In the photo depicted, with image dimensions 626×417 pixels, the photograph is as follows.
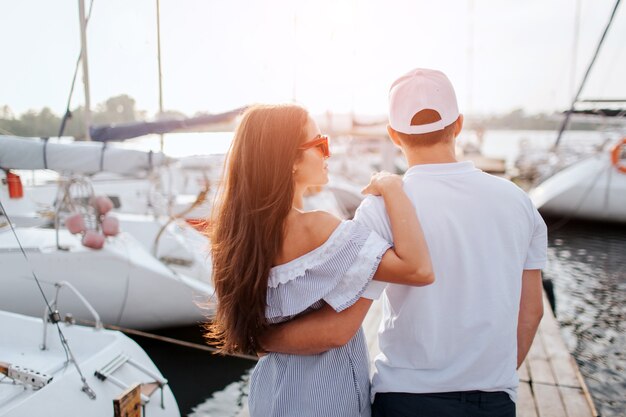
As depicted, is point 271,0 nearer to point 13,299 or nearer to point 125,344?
point 125,344

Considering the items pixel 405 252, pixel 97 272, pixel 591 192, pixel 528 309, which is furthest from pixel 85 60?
pixel 591 192

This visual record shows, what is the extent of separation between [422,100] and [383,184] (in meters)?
0.29

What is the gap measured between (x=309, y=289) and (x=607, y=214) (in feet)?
57.5

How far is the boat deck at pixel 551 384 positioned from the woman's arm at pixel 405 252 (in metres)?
2.48

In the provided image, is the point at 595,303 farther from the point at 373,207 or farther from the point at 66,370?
the point at 373,207

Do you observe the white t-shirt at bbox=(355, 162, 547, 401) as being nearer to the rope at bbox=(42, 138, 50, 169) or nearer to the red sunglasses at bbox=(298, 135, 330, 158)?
the red sunglasses at bbox=(298, 135, 330, 158)

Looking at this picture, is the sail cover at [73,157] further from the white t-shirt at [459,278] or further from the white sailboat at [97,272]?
the white t-shirt at [459,278]

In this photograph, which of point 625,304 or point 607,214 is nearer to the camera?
point 625,304

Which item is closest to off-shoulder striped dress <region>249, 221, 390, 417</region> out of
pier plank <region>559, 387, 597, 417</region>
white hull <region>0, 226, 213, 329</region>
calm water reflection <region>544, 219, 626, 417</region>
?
pier plank <region>559, 387, 597, 417</region>

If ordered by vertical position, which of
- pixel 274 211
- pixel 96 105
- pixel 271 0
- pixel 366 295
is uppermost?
pixel 271 0

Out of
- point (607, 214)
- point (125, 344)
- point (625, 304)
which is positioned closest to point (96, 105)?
point (125, 344)

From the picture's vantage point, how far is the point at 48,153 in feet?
17.0

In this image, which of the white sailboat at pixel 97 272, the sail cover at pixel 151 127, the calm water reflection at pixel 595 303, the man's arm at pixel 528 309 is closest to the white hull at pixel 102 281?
the white sailboat at pixel 97 272

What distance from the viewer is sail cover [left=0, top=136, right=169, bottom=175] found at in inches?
178
